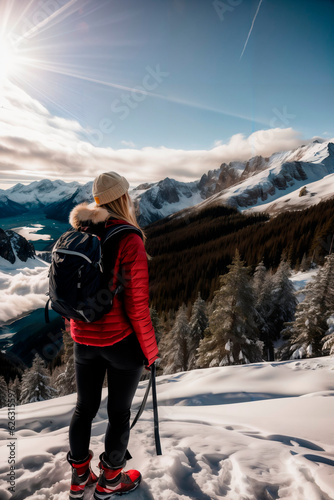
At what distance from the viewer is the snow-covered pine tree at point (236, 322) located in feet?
48.7

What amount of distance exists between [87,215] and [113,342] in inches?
44.8

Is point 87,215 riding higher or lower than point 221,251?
lower

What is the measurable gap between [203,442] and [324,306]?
16.7 metres

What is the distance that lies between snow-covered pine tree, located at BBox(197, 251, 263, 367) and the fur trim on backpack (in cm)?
1366

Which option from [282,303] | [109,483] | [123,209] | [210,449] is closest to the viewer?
[109,483]

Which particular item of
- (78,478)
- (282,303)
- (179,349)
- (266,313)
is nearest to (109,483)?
(78,478)

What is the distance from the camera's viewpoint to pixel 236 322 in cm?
1505

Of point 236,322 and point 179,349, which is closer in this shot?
point 236,322

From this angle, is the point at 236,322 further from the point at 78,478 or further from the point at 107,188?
the point at 107,188

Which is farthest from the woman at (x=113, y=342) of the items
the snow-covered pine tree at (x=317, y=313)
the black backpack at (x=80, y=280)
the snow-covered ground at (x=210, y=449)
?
the snow-covered pine tree at (x=317, y=313)

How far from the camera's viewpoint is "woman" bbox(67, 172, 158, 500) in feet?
6.50

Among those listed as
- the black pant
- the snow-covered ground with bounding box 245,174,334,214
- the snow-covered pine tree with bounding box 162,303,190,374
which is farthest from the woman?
the snow-covered ground with bounding box 245,174,334,214

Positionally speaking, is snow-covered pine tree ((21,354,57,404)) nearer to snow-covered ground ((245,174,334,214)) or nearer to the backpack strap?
→ the backpack strap

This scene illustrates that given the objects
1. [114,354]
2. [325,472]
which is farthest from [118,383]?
[325,472]
